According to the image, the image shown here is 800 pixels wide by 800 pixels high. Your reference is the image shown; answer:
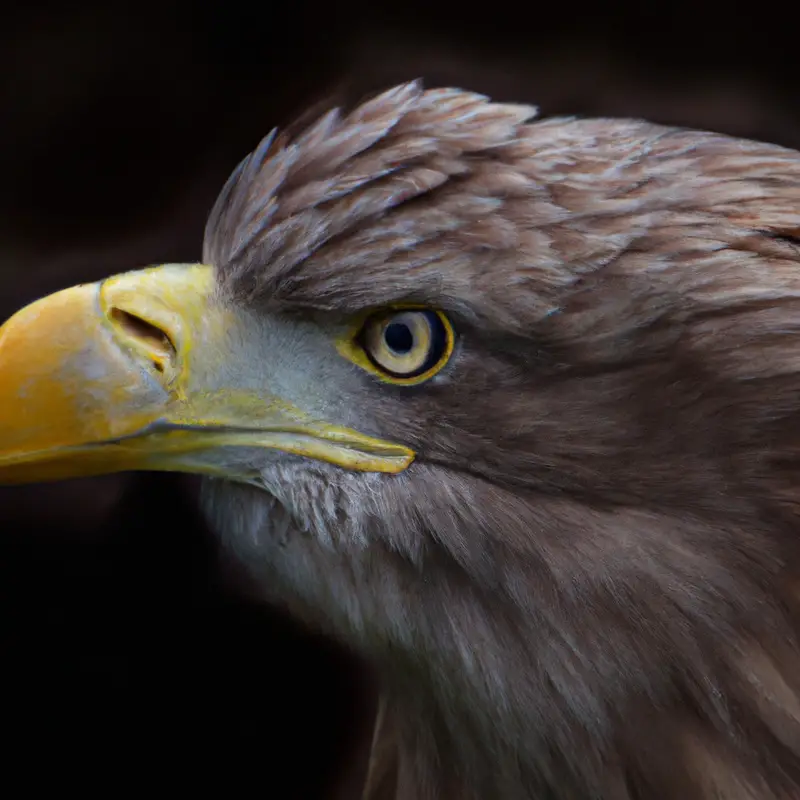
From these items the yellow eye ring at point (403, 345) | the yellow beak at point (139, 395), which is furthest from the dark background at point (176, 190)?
the yellow eye ring at point (403, 345)

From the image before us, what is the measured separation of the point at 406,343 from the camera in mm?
854

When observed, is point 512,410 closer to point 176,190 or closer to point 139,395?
point 139,395

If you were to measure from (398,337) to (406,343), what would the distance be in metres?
0.01

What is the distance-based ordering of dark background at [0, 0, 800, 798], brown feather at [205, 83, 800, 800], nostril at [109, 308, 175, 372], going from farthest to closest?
dark background at [0, 0, 800, 798], nostril at [109, 308, 175, 372], brown feather at [205, 83, 800, 800]

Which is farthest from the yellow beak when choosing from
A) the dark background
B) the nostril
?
the dark background

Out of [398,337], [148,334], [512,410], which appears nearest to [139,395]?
[148,334]

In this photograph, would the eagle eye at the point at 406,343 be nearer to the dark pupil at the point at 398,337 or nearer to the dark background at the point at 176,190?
the dark pupil at the point at 398,337

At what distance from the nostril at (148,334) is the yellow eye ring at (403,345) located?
0.60 ft

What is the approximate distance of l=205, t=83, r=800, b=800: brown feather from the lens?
802 mm

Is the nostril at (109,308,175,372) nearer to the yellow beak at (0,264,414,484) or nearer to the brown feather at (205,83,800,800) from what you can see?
the yellow beak at (0,264,414,484)

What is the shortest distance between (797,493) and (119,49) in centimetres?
88

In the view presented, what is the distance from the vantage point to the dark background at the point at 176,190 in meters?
1.03

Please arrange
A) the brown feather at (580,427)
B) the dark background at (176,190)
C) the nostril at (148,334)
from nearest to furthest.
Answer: the brown feather at (580,427), the nostril at (148,334), the dark background at (176,190)

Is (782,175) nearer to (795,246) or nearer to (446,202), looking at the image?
(795,246)
